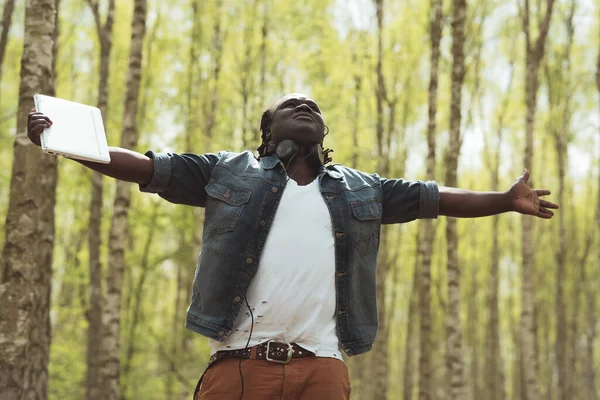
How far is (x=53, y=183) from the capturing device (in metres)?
5.11

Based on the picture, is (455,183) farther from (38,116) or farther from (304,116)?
(38,116)

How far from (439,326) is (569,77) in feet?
41.8

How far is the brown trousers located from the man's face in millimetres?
1006

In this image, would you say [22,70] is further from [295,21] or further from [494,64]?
[494,64]

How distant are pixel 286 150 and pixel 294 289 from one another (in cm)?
66

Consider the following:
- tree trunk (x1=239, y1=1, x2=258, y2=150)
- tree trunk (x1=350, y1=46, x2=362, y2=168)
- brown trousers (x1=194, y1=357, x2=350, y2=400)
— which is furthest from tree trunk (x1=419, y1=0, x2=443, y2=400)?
brown trousers (x1=194, y1=357, x2=350, y2=400)

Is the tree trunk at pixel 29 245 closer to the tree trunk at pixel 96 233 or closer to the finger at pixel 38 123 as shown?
the finger at pixel 38 123

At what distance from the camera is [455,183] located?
9.83m

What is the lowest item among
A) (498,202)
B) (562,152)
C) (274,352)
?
(274,352)

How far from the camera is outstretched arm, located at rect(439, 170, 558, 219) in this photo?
3.13 metres

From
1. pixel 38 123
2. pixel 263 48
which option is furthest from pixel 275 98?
pixel 38 123

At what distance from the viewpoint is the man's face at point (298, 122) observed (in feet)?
10.4

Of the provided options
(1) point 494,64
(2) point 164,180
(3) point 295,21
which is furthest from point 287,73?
(2) point 164,180

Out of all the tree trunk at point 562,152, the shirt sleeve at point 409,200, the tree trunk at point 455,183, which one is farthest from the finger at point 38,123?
A: the tree trunk at point 562,152
